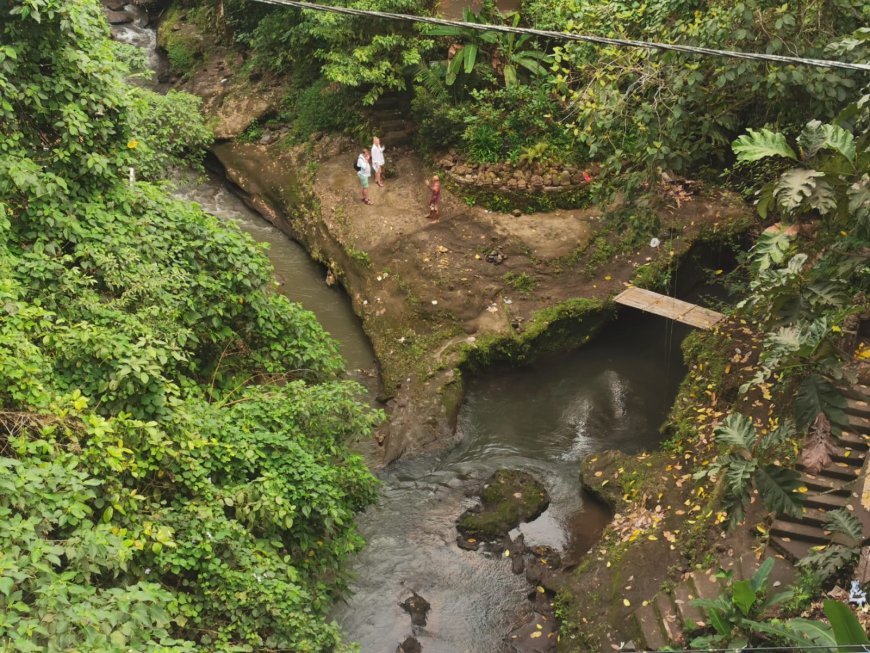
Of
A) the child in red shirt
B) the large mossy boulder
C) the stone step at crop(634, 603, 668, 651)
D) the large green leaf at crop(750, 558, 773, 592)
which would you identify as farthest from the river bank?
the large green leaf at crop(750, 558, 773, 592)

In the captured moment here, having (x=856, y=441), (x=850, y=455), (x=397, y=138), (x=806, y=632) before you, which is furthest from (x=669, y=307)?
(x=806, y=632)

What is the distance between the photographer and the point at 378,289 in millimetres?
15828

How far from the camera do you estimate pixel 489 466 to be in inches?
515

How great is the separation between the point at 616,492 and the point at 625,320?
491cm

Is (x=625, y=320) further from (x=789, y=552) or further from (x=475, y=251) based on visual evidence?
(x=789, y=552)

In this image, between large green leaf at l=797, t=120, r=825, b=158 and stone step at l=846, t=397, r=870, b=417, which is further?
stone step at l=846, t=397, r=870, b=417

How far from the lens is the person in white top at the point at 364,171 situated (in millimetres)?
16797

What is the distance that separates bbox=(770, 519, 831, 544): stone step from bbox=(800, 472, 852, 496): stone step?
1.51ft

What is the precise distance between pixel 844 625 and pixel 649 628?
3.32m

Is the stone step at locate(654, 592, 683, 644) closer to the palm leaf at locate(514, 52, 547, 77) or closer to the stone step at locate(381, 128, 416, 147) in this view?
the palm leaf at locate(514, 52, 547, 77)

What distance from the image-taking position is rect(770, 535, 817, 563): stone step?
8.92m

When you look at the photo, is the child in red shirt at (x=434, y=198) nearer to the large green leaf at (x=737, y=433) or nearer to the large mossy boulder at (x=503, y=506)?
the large mossy boulder at (x=503, y=506)

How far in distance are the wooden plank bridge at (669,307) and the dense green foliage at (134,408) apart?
6.09 m

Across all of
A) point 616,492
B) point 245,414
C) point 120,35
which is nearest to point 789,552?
point 616,492
